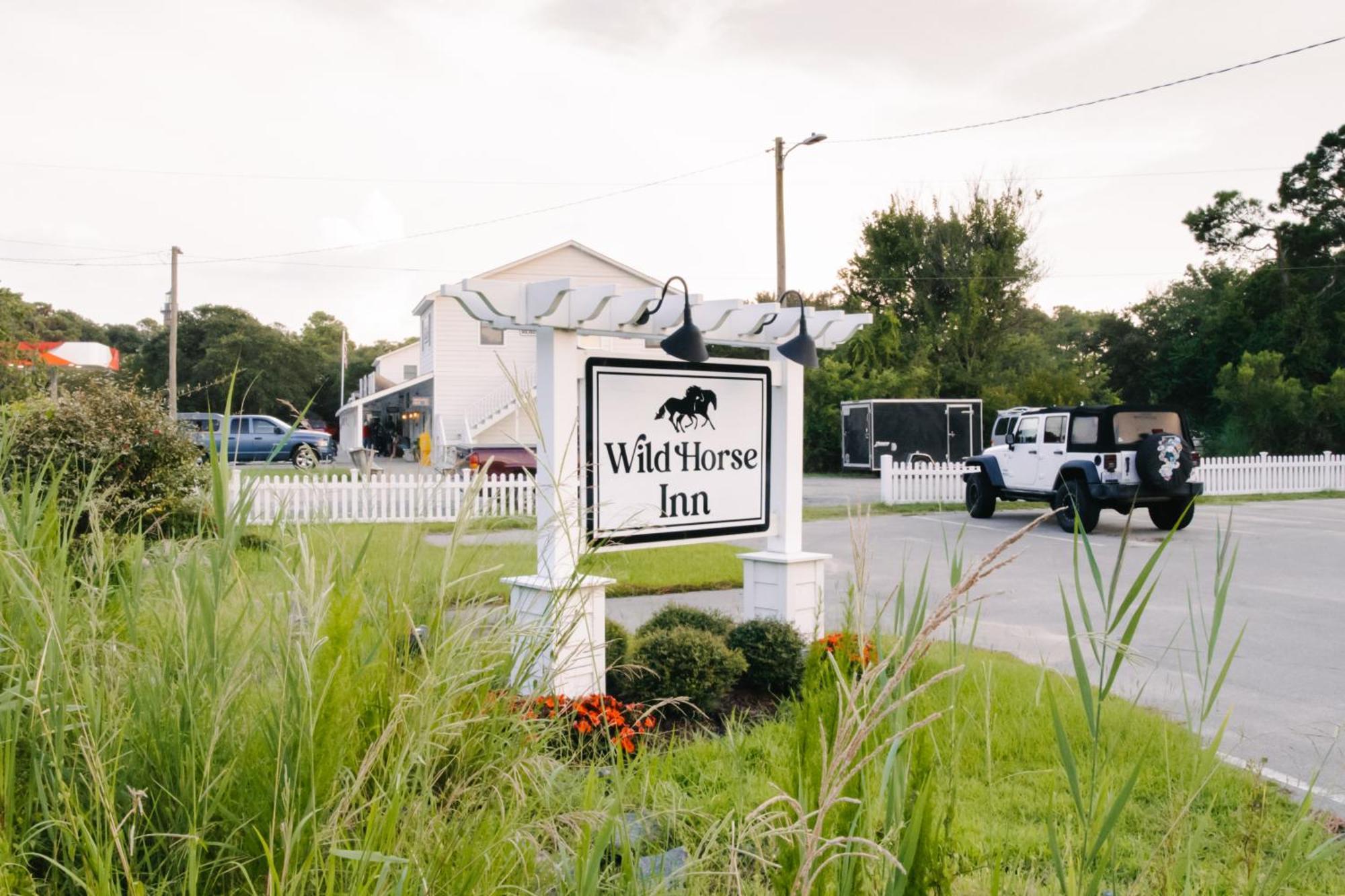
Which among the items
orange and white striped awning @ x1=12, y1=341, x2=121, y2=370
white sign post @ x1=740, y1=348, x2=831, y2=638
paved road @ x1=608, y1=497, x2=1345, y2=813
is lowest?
paved road @ x1=608, y1=497, x2=1345, y2=813

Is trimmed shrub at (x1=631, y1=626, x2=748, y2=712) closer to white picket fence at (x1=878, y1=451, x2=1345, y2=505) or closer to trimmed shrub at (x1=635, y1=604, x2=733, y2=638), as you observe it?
trimmed shrub at (x1=635, y1=604, x2=733, y2=638)

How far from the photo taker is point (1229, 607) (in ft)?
27.4

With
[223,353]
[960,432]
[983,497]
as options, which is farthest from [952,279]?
[223,353]

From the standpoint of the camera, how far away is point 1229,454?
1166 inches

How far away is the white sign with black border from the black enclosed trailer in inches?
867

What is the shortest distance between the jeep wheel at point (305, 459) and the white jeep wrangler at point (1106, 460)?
11919 millimetres

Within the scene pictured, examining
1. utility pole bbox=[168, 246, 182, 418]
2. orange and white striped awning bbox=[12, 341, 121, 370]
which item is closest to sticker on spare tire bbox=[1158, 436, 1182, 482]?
orange and white striped awning bbox=[12, 341, 121, 370]

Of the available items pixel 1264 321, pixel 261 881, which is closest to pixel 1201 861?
pixel 261 881

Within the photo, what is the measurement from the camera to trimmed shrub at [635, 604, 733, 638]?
17.0ft

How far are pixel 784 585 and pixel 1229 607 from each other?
4927 millimetres

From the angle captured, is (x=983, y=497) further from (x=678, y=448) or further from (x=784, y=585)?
(x=678, y=448)

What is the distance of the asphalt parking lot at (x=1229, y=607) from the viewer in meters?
4.62

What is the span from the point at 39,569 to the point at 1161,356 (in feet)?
154

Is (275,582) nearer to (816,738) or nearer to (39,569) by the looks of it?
(39,569)
